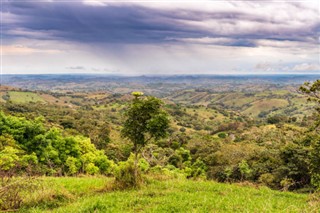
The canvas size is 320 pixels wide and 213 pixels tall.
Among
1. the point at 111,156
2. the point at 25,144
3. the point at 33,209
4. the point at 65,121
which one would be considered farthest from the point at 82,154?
the point at 65,121

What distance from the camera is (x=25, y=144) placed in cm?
4309

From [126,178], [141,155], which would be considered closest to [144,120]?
[126,178]

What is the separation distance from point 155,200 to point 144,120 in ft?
17.3

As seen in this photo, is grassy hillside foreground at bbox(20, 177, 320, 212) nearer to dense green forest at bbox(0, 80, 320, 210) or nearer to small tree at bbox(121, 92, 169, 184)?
dense green forest at bbox(0, 80, 320, 210)

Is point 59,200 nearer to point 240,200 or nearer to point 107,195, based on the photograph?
point 107,195

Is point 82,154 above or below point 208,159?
above

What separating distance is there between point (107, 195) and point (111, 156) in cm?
5000

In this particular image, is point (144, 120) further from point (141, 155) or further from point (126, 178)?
point (141, 155)

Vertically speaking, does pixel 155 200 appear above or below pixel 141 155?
above

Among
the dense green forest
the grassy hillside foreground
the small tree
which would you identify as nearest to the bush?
the dense green forest

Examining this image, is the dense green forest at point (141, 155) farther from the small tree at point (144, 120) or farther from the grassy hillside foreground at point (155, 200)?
the grassy hillside foreground at point (155, 200)

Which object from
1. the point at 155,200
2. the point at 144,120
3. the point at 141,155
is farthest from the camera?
the point at 141,155

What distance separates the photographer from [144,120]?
1616 centimetres

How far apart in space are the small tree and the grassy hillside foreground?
2667mm
